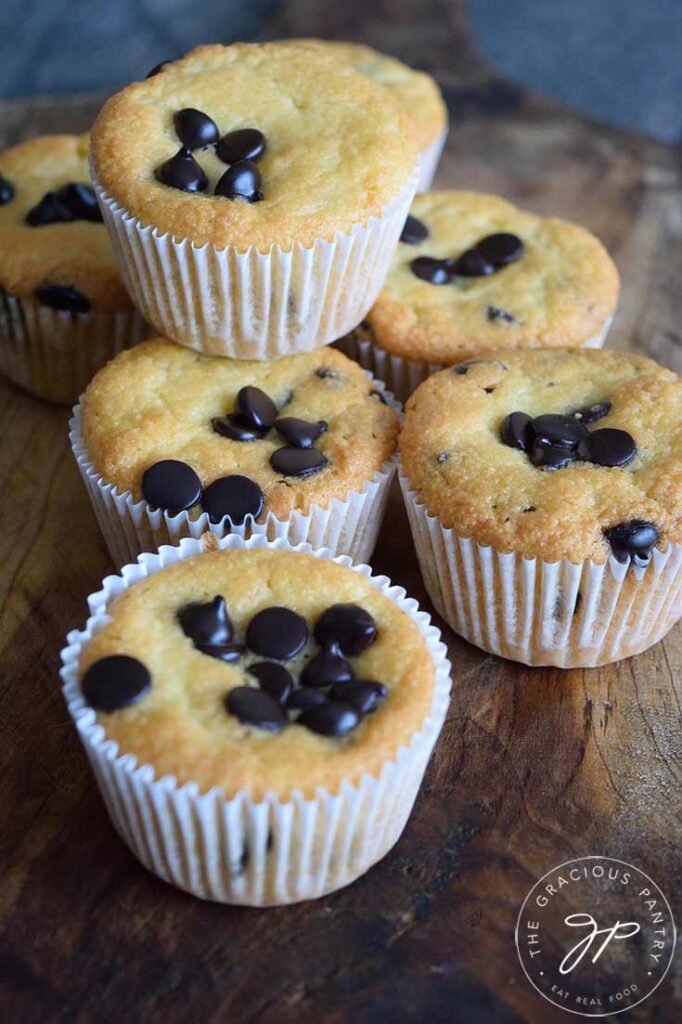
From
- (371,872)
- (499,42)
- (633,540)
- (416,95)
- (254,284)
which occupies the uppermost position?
(254,284)

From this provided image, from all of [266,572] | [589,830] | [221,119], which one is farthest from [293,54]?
[589,830]

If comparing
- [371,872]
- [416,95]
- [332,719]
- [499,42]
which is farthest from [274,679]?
[499,42]

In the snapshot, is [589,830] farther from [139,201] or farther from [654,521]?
[139,201]

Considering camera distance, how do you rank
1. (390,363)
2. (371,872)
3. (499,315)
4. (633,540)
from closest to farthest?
(371,872)
(633,540)
(499,315)
(390,363)

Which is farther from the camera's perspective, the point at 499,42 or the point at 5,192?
the point at 499,42

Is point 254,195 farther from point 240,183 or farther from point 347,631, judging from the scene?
point 347,631

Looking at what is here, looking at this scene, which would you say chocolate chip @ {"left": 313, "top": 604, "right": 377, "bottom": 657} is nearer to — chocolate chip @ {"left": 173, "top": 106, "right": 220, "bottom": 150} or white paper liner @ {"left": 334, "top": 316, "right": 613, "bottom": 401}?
white paper liner @ {"left": 334, "top": 316, "right": 613, "bottom": 401}

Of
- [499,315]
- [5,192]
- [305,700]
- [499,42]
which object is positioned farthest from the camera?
[499,42]
